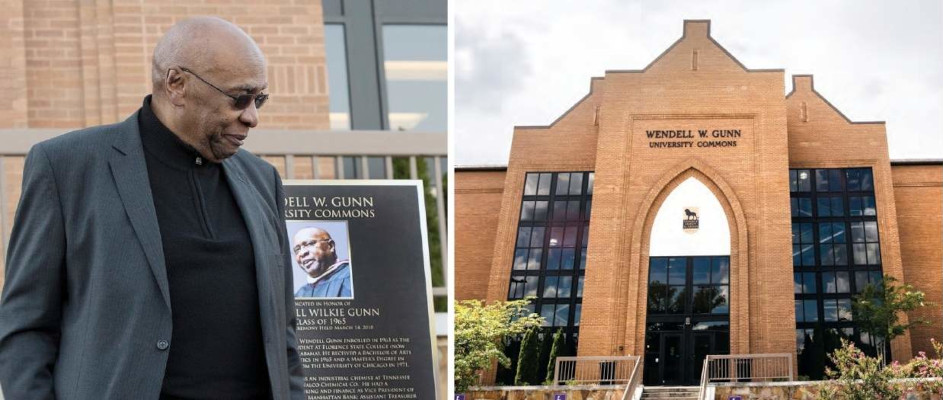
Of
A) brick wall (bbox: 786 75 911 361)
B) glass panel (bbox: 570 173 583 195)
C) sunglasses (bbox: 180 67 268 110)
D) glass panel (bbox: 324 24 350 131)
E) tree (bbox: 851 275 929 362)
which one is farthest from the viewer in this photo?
glass panel (bbox: 570 173 583 195)

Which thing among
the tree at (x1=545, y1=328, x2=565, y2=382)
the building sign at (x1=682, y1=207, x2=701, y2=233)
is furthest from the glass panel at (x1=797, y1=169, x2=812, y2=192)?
the tree at (x1=545, y1=328, x2=565, y2=382)

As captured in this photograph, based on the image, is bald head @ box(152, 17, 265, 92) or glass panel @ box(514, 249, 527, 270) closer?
bald head @ box(152, 17, 265, 92)

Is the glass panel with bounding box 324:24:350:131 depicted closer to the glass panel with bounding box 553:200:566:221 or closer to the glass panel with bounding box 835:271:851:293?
the glass panel with bounding box 553:200:566:221

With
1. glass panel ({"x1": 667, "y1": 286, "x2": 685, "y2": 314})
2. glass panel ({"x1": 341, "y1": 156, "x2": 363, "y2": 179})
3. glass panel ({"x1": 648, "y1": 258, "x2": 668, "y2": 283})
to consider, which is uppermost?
glass panel ({"x1": 341, "y1": 156, "x2": 363, "y2": 179})

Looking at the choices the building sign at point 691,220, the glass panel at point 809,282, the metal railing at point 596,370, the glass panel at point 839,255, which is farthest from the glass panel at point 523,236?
the glass panel at point 839,255

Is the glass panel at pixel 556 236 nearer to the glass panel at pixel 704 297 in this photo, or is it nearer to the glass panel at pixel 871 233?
the glass panel at pixel 704 297

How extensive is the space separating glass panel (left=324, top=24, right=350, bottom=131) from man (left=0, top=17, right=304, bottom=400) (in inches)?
257

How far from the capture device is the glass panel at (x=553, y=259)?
11.1m

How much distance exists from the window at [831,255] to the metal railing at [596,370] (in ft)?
4.88

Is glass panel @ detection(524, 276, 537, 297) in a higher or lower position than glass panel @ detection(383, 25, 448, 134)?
lower

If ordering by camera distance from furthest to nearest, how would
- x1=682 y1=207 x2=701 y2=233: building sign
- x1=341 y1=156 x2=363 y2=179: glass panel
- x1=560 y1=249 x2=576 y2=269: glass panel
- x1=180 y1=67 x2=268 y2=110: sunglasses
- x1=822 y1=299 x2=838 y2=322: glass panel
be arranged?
x1=682 y1=207 x2=701 y2=233: building sign
x1=560 y1=249 x2=576 y2=269: glass panel
x1=822 y1=299 x2=838 y2=322: glass panel
x1=341 y1=156 x2=363 y2=179: glass panel
x1=180 y1=67 x2=268 y2=110: sunglasses

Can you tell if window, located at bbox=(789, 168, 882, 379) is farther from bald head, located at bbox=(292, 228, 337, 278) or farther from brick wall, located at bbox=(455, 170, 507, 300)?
bald head, located at bbox=(292, 228, 337, 278)

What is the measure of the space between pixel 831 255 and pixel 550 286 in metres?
2.46

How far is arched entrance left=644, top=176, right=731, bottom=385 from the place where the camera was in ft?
35.8
